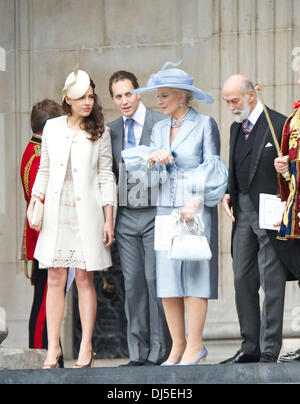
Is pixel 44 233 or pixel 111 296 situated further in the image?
pixel 111 296

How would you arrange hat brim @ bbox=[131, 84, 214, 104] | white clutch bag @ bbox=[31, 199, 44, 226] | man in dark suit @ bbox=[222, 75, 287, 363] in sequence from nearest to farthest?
man in dark suit @ bbox=[222, 75, 287, 363], hat brim @ bbox=[131, 84, 214, 104], white clutch bag @ bbox=[31, 199, 44, 226]

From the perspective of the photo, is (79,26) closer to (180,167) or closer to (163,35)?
(163,35)

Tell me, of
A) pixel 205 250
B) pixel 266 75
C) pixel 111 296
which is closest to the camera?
pixel 205 250

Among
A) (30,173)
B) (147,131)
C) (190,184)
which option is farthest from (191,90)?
(30,173)

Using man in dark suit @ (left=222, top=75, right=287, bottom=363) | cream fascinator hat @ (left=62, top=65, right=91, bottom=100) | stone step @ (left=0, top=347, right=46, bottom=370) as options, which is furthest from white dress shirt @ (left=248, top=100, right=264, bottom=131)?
stone step @ (left=0, top=347, right=46, bottom=370)

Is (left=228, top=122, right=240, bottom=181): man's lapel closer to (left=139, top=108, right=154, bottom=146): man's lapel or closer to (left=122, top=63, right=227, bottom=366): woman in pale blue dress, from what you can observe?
(left=122, top=63, right=227, bottom=366): woman in pale blue dress

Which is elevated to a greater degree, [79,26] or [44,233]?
[79,26]

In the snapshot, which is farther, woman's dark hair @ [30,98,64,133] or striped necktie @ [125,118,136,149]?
woman's dark hair @ [30,98,64,133]

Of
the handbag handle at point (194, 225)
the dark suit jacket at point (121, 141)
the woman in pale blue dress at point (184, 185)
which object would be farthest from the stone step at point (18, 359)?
the handbag handle at point (194, 225)

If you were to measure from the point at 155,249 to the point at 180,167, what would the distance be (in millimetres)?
628

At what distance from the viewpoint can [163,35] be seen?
12.3m

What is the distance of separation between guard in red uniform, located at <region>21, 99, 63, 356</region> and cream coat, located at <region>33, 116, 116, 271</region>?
741mm

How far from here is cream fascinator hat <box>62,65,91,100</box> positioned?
10.5m

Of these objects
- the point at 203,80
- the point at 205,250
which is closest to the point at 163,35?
the point at 203,80
